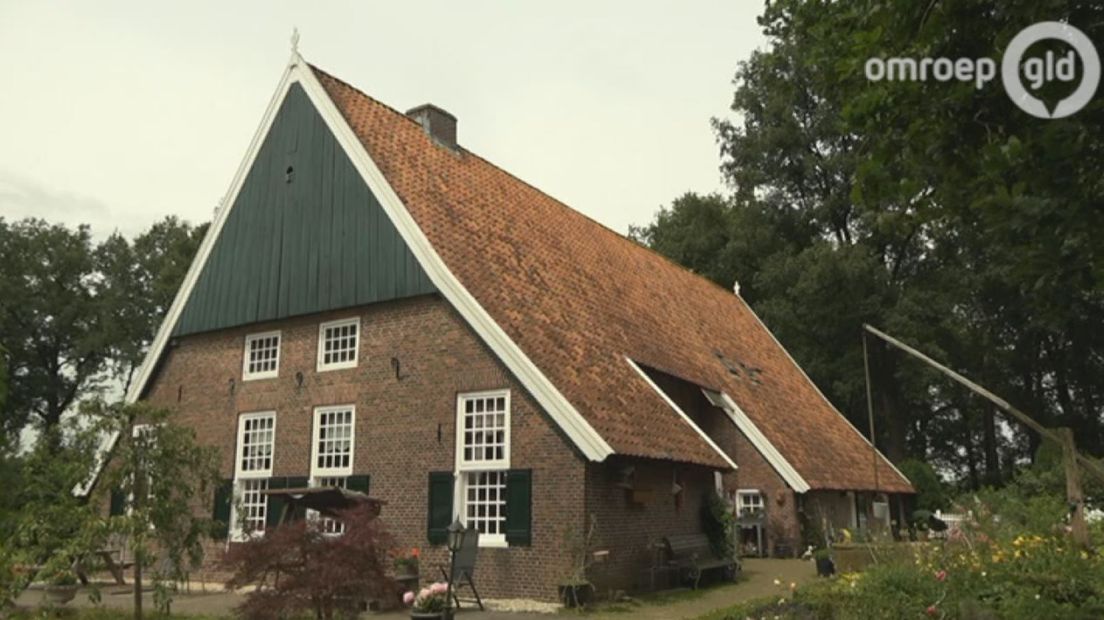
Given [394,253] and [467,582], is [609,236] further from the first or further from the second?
[467,582]

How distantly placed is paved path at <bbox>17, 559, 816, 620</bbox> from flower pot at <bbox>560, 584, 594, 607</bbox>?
39cm

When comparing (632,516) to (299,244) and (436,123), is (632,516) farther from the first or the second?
(436,123)

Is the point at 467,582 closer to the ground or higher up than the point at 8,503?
closer to the ground

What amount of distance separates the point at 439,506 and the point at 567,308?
510 centimetres

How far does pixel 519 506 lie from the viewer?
1533 centimetres

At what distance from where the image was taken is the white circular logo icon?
24.3 ft

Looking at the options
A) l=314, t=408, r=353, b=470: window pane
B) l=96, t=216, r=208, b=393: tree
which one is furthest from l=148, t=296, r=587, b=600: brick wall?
l=96, t=216, r=208, b=393: tree

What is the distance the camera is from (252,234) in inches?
803

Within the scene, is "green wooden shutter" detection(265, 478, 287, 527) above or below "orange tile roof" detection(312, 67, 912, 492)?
below

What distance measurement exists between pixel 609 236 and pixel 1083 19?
18680 millimetres

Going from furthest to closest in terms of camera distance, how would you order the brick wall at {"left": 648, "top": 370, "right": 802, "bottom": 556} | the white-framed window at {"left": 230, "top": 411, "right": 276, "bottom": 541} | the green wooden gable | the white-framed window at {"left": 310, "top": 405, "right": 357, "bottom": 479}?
the brick wall at {"left": 648, "top": 370, "right": 802, "bottom": 556}
the white-framed window at {"left": 230, "top": 411, "right": 276, "bottom": 541}
the green wooden gable
the white-framed window at {"left": 310, "top": 405, "right": 357, "bottom": 479}

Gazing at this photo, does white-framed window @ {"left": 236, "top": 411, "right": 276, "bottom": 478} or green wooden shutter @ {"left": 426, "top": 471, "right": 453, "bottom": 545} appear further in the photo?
white-framed window @ {"left": 236, "top": 411, "right": 276, "bottom": 478}

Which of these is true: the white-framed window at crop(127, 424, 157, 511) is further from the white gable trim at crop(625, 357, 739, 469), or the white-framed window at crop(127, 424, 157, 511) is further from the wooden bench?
the white gable trim at crop(625, 357, 739, 469)

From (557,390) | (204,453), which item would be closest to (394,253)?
(557,390)
